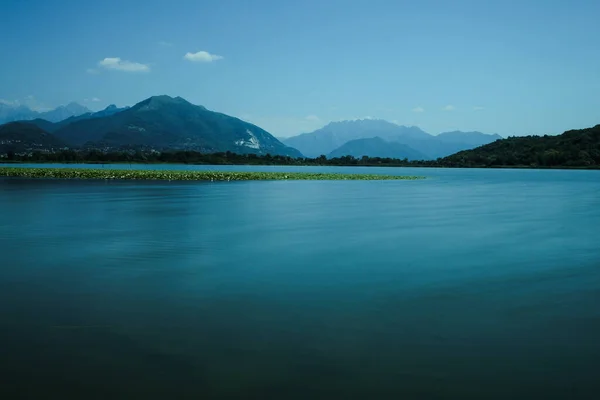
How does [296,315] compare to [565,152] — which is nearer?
[296,315]

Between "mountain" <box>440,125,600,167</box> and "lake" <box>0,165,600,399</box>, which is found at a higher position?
"mountain" <box>440,125,600,167</box>

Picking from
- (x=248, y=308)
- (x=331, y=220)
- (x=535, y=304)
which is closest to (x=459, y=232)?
(x=331, y=220)

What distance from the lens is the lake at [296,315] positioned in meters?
7.02

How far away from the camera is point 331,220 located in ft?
92.8

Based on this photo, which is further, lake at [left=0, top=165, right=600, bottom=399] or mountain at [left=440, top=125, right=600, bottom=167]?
mountain at [left=440, top=125, right=600, bottom=167]

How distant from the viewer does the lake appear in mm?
7016

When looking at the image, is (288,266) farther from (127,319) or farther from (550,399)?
(550,399)

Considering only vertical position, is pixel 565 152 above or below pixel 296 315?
above

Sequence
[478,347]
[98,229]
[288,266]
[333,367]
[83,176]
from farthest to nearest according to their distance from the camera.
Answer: [83,176]
[98,229]
[288,266]
[478,347]
[333,367]

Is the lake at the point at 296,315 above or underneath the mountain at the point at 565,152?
underneath

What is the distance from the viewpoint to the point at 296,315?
33.1 feet

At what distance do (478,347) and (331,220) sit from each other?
65.6 feet

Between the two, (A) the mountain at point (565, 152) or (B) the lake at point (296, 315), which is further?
(A) the mountain at point (565, 152)

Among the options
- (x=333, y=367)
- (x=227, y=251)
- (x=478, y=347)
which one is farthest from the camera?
(x=227, y=251)
